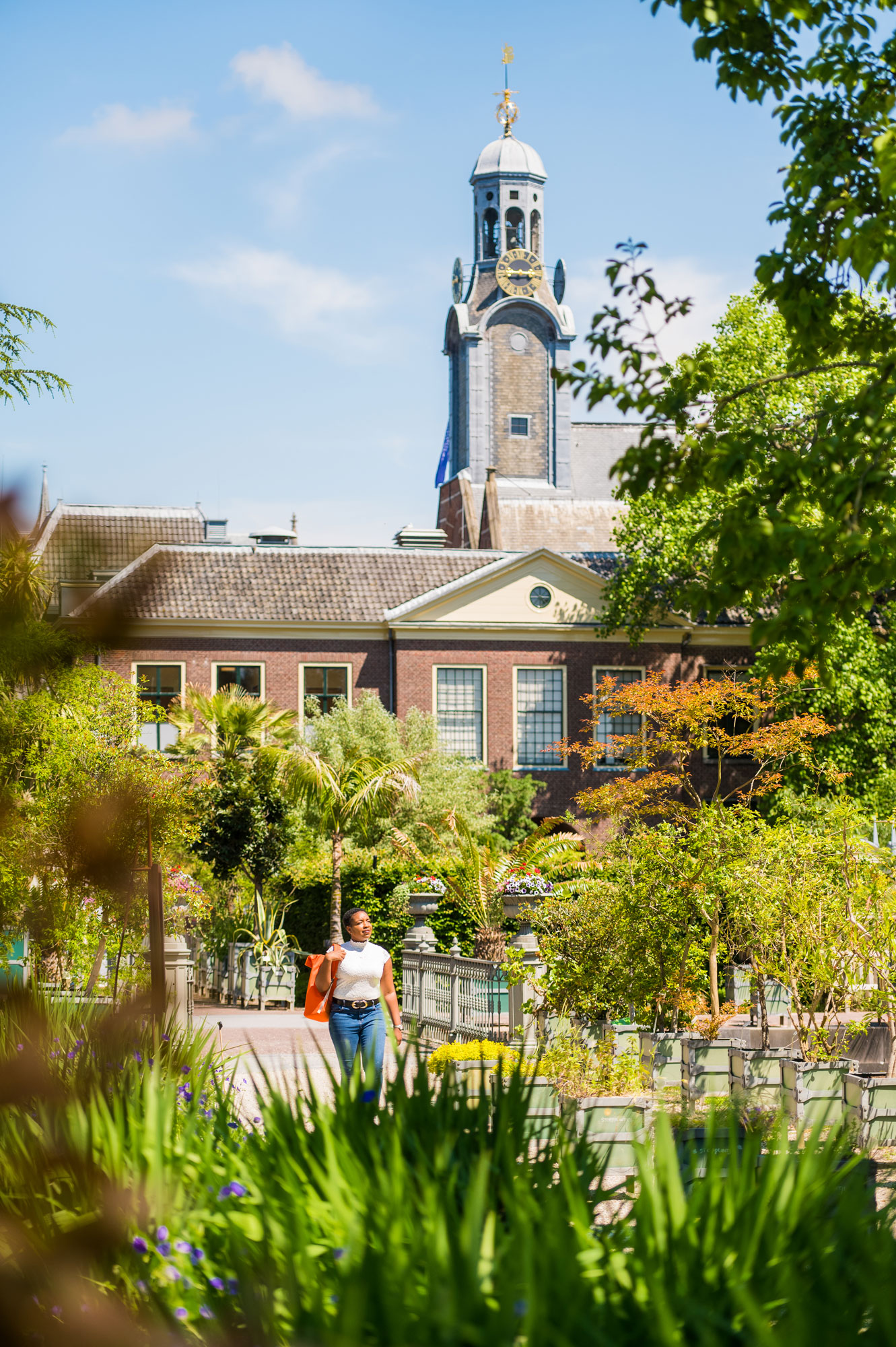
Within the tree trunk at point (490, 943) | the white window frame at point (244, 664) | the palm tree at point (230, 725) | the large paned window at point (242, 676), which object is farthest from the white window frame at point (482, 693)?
the tree trunk at point (490, 943)

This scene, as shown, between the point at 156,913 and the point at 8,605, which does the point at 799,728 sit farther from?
the point at 8,605

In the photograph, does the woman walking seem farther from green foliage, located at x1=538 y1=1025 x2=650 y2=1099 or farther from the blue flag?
the blue flag

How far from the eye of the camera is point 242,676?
3678 centimetres

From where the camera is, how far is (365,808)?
2680cm

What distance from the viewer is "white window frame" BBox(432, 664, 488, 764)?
37500mm

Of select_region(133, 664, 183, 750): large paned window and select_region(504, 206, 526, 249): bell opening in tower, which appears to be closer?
select_region(133, 664, 183, 750): large paned window

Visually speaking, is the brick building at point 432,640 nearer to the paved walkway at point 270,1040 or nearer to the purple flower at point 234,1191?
the paved walkway at point 270,1040

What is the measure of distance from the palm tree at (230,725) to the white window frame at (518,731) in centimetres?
672

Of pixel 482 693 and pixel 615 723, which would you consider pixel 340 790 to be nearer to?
pixel 482 693

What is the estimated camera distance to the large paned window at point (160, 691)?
1364 inches

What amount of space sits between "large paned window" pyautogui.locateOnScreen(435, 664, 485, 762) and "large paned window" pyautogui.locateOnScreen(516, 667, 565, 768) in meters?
1.08

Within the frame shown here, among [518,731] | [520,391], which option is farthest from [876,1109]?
[520,391]

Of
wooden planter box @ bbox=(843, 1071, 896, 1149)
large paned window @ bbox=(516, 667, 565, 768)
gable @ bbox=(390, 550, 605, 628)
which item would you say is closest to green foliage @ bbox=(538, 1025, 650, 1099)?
wooden planter box @ bbox=(843, 1071, 896, 1149)

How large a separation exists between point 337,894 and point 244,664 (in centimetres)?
1239
